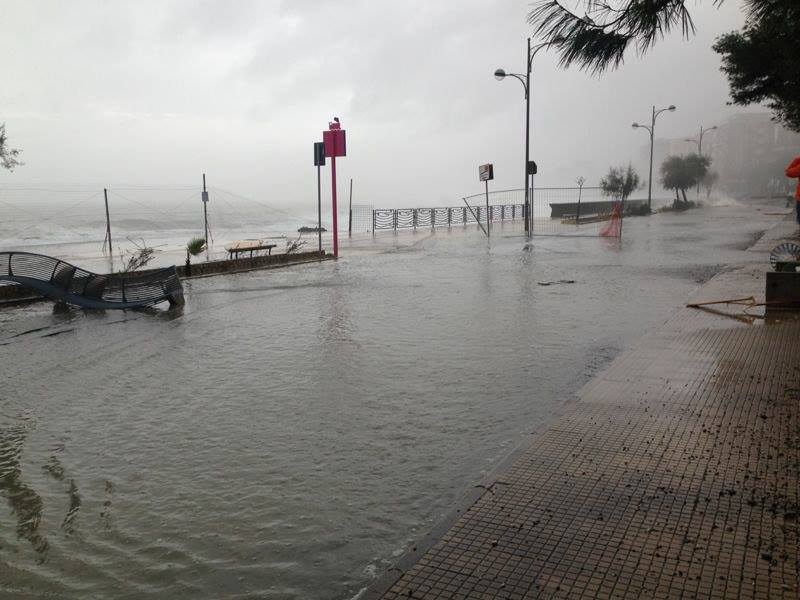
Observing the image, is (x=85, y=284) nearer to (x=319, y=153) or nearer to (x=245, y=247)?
(x=245, y=247)

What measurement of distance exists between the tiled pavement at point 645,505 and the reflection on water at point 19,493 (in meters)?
2.12

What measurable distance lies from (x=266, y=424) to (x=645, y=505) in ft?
10.2

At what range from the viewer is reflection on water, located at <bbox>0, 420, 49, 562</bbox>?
398cm

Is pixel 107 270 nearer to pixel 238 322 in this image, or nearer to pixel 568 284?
pixel 238 322

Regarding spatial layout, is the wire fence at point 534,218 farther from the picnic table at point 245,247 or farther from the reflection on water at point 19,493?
the reflection on water at point 19,493

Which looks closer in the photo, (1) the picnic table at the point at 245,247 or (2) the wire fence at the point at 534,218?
(1) the picnic table at the point at 245,247

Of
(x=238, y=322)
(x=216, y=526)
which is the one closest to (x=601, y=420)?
(x=216, y=526)

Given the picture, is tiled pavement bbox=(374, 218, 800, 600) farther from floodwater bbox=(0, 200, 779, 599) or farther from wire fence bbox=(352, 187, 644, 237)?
wire fence bbox=(352, 187, 644, 237)

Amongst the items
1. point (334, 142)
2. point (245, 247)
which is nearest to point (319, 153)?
point (334, 142)

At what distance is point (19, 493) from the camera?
4570 mm

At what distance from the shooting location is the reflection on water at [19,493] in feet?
13.1

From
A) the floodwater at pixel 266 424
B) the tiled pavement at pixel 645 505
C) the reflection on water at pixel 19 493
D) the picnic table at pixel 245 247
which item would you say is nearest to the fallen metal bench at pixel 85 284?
the floodwater at pixel 266 424

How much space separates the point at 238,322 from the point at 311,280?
5.37 m

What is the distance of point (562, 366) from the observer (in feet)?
24.9
